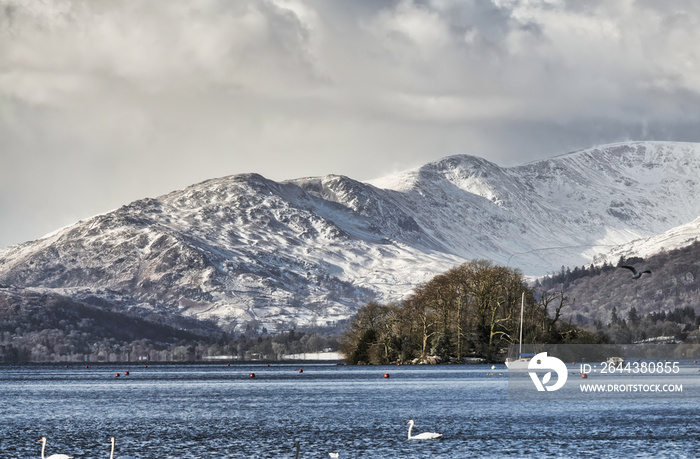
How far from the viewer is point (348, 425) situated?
93.4 m

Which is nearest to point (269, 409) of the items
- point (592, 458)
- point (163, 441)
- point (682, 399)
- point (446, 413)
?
point (446, 413)

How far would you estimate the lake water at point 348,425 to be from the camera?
73.7 metres

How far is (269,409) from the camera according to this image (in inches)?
4656

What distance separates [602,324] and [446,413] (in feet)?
290

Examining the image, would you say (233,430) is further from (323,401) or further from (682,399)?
(682,399)

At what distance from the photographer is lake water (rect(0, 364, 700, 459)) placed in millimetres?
73688
